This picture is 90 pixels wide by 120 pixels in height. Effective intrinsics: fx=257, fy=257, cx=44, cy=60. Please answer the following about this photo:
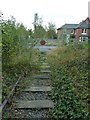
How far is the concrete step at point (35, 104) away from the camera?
4.61m

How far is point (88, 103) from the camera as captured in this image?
4922 millimetres

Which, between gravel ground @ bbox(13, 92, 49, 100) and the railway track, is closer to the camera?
the railway track

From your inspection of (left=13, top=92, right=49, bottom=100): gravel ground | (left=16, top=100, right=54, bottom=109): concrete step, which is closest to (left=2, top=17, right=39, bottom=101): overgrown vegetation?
(left=13, top=92, right=49, bottom=100): gravel ground

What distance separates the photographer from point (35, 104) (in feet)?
15.7

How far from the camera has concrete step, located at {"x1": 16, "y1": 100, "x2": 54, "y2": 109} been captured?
15.1ft

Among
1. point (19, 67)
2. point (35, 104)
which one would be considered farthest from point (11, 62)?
point (35, 104)

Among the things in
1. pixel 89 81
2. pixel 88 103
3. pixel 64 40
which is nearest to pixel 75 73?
pixel 89 81

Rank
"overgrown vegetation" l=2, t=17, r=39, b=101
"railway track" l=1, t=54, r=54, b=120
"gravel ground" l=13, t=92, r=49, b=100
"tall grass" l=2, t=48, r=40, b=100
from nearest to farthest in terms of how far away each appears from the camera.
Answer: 1. "railway track" l=1, t=54, r=54, b=120
2. "gravel ground" l=13, t=92, r=49, b=100
3. "overgrown vegetation" l=2, t=17, r=39, b=101
4. "tall grass" l=2, t=48, r=40, b=100

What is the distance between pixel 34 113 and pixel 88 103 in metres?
1.19

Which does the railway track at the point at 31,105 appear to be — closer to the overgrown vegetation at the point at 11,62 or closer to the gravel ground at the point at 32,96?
the gravel ground at the point at 32,96

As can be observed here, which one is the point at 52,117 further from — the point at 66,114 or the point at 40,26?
the point at 40,26

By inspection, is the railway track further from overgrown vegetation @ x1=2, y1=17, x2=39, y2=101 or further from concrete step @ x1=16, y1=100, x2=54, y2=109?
overgrown vegetation @ x1=2, y1=17, x2=39, y2=101

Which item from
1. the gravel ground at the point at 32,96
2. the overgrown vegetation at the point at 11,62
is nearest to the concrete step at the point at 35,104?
the gravel ground at the point at 32,96

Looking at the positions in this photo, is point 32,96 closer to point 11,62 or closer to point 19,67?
point 11,62
